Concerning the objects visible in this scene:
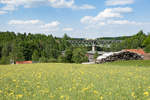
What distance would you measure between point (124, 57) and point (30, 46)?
297ft

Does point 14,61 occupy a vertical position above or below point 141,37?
below

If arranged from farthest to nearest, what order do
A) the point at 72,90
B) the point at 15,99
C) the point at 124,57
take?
the point at 124,57 → the point at 72,90 → the point at 15,99

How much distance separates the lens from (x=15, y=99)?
300 inches

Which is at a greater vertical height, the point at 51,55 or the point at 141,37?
the point at 141,37

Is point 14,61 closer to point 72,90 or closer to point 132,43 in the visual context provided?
point 132,43

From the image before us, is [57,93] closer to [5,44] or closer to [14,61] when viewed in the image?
[14,61]

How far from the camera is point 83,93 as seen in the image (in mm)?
8375

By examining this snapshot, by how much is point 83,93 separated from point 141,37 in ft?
361

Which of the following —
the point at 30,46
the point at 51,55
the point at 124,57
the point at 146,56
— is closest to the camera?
the point at 124,57

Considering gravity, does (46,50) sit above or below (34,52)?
above

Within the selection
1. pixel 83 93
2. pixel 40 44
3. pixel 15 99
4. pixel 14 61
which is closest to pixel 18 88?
pixel 15 99

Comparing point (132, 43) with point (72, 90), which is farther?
point (132, 43)

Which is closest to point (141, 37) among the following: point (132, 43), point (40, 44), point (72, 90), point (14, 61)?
point (132, 43)

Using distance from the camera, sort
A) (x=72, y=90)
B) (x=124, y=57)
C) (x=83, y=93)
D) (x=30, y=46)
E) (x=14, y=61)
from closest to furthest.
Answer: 1. (x=83, y=93)
2. (x=72, y=90)
3. (x=124, y=57)
4. (x=14, y=61)
5. (x=30, y=46)
